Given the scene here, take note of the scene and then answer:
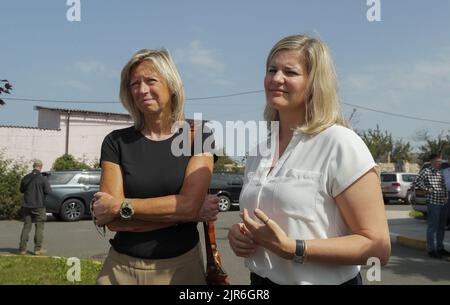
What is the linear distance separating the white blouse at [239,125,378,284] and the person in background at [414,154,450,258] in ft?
21.8

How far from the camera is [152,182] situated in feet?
6.98

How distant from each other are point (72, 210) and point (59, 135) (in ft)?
43.8

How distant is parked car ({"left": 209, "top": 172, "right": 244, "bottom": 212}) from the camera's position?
17859mm

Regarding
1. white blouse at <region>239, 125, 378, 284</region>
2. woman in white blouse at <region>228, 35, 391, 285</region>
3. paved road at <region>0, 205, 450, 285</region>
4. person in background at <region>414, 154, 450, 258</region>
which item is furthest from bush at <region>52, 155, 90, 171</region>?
white blouse at <region>239, 125, 378, 284</region>

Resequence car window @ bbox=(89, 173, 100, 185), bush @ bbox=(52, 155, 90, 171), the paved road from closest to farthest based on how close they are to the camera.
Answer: the paved road < car window @ bbox=(89, 173, 100, 185) < bush @ bbox=(52, 155, 90, 171)

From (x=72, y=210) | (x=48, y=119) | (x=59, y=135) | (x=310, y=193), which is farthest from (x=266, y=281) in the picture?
(x=48, y=119)

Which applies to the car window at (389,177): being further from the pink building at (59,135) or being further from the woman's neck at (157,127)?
the woman's neck at (157,127)

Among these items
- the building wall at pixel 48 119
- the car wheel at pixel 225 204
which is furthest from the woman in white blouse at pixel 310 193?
the building wall at pixel 48 119

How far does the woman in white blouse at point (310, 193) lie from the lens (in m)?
1.58

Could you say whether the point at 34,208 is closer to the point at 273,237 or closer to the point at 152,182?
the point at 152,182

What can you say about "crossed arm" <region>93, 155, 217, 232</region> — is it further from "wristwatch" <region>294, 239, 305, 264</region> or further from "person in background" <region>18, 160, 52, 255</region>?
"person in background" <region>18, 160, 52, 255</region>

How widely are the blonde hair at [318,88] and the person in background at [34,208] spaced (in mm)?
7948
